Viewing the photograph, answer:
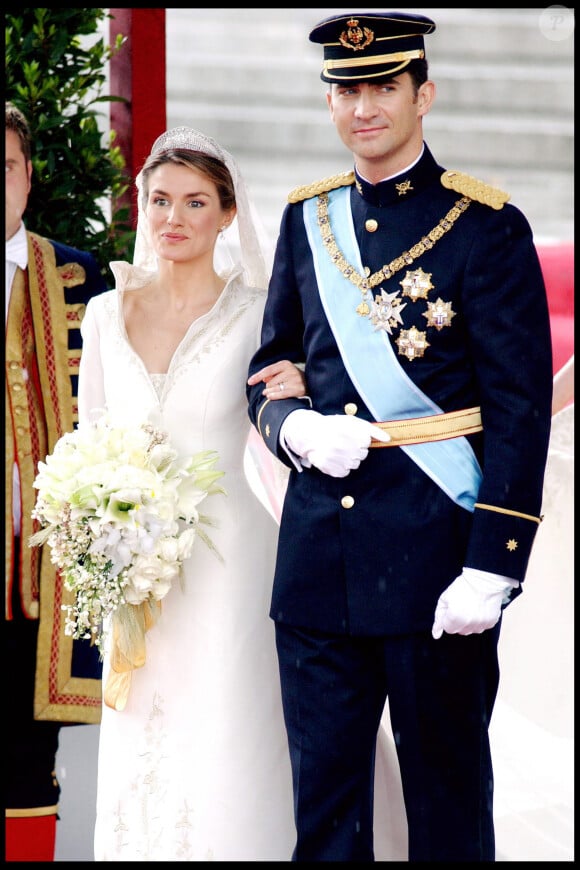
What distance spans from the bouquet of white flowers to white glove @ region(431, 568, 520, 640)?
63 cm

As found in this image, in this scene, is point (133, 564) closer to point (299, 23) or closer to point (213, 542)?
point (213, 542)

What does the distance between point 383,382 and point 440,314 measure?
179 millimetres

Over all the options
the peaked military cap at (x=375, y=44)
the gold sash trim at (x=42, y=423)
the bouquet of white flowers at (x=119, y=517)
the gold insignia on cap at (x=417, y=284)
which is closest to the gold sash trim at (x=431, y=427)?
the gold insignia on cap at (x=417, y=284)

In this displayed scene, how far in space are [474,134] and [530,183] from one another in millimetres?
334

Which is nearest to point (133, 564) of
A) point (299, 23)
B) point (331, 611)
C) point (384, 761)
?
point (331, 611)

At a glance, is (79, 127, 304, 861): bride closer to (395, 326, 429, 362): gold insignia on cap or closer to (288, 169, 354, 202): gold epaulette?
(288, 169, 354, 202): gold epaulette

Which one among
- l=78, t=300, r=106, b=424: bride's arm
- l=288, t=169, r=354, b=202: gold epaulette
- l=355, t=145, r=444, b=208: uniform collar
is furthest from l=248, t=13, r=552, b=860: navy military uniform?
l=78, t=300, r=106, b=424: bride's arm

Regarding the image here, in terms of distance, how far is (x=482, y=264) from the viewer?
252 centimetres

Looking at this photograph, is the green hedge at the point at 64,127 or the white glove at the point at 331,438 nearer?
the white glove at the point at 331,438

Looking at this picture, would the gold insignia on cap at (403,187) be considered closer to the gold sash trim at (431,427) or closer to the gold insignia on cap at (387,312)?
the gold insignia on cap at (387,312)

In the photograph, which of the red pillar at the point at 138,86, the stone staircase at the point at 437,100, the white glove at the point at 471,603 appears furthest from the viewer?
the stone staircase at the point at 437,100

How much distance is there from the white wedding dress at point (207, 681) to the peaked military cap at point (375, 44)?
710 mm

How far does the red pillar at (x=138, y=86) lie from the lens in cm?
389

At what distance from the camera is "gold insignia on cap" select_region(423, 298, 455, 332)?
8.34 feet
